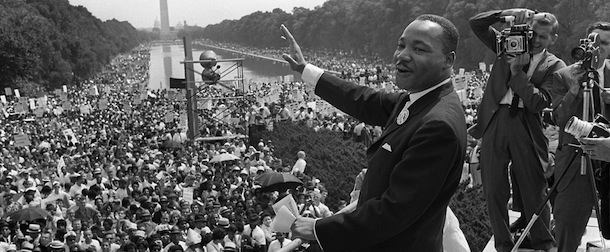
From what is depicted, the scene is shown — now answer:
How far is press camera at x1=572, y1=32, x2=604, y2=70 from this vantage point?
13.6 ft

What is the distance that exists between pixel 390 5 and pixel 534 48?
70188mm

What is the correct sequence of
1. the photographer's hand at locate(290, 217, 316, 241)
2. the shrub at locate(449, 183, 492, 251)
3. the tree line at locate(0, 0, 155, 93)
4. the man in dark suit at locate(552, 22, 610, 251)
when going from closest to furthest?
the photographer's hand at locate(290, 217, 316, 241) < the man in dark suit at locate(552, 22, 610, 251) < the shrub at locate(449, 183, 492, 251) < the tree line at locate(0, 0, 155, 93)

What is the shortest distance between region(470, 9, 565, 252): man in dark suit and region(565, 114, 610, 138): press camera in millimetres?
685

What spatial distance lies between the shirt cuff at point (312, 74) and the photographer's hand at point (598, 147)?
1433 mm

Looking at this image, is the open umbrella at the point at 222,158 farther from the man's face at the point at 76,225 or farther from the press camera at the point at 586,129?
the press camera at the point at 586,129

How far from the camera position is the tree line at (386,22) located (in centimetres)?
3900

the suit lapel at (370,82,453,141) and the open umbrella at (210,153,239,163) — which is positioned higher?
the suit lapel at (370,82,453,141)

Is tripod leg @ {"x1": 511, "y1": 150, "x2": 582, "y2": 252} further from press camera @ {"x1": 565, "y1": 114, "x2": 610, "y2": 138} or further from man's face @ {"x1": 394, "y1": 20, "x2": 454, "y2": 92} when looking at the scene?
man's face @ {"x1": 394, "y1": 20, "x2": 454, "y2": 92}

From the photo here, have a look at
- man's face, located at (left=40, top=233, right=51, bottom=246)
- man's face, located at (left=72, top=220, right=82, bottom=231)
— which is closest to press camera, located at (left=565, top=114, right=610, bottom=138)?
man's face, located at (left=40, top=233, right=51, bottom=246)

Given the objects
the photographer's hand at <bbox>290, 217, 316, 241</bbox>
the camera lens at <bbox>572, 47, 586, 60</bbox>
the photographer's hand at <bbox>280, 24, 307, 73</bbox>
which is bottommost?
the photographer's hand at <bbox>290, 217, 316, 241</bbox>

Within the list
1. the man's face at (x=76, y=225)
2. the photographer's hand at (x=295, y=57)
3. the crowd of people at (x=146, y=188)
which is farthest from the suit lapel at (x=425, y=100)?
the man's face at (x=76, y=225)

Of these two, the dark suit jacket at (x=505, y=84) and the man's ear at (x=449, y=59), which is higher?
the man's ear at (x=449, y=59)

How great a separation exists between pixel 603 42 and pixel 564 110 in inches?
19.4

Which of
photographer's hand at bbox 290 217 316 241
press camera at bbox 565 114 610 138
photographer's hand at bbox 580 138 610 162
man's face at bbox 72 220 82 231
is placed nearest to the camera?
photographer's hand at bbox 290 217 316 241
